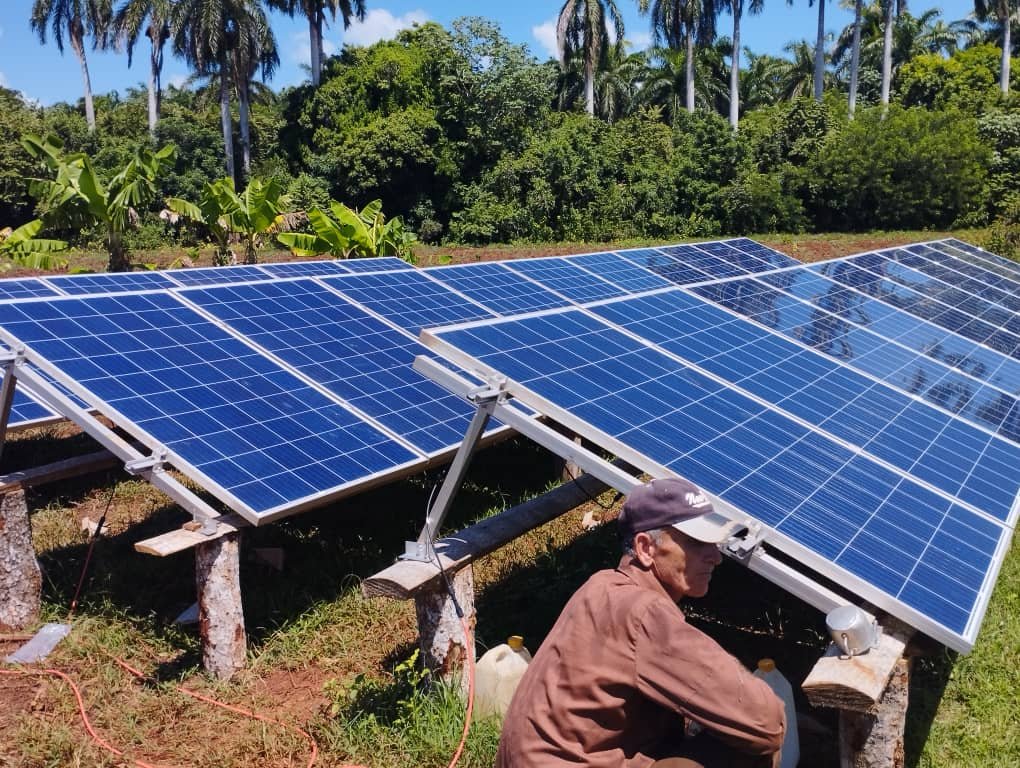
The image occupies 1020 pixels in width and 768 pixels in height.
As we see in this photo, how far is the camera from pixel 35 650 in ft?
20.5

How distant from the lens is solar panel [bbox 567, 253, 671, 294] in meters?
11.4

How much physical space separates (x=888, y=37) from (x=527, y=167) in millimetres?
18724

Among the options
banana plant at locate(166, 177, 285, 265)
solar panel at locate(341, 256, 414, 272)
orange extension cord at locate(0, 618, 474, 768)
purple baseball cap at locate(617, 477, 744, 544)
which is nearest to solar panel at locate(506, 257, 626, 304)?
solar panel at locate(341, 256, 414, 272)

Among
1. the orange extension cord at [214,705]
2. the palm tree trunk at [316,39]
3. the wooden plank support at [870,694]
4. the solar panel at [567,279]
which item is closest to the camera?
the wooden plank support at [870,694]

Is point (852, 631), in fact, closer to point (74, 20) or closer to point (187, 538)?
point (187, 538)

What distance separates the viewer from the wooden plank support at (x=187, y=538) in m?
5.35

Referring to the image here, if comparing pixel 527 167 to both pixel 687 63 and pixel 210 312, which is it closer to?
pixel 687 63

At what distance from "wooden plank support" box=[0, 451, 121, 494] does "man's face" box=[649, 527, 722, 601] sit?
206 inches

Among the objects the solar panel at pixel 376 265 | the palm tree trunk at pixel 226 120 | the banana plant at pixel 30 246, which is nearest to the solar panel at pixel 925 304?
the solar panel at pixel 376 265

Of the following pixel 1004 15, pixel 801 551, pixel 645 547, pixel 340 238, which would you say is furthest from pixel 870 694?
pixel 1004 15

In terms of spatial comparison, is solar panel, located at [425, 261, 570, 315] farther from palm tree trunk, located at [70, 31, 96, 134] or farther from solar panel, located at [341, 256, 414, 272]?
palm tree trunk, located at [70, 31, 96, 134]

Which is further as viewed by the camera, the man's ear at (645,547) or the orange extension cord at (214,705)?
the orange extension cord at (214,705)

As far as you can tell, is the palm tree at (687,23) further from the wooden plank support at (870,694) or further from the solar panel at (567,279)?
the wooden plank support at (870,694)

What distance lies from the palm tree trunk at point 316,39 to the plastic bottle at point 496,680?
3874cm
